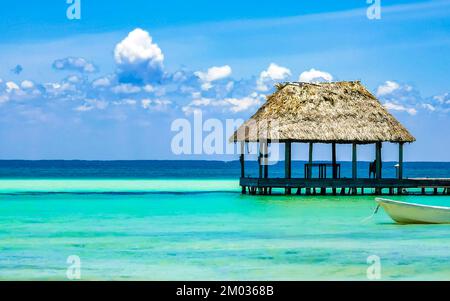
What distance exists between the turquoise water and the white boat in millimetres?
254

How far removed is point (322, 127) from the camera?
1346 inches

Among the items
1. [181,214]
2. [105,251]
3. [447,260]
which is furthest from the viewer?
[181,214]

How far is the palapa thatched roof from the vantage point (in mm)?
33875

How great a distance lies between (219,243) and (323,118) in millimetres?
15012

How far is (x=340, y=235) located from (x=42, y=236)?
6.49 meters

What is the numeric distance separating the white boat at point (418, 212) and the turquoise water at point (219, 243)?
0.25 meters

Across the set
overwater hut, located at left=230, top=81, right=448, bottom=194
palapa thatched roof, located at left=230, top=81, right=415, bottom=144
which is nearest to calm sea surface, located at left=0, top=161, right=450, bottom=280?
overwater hut, located at left=230, top=81, right=448, bottom=194

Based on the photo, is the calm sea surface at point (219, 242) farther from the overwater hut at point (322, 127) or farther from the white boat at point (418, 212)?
the overwater hut at point (322, 127)

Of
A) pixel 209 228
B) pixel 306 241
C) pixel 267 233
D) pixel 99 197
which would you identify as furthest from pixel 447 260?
pixel 99 197

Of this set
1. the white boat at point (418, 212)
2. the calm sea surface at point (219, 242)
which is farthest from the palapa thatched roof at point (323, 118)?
the white boat at point (418, 212)

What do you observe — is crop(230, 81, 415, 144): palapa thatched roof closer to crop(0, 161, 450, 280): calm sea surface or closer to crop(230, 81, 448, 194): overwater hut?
crop(230, 81, 448, 194): overwater hut

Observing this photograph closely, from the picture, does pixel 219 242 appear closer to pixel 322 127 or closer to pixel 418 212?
pixel 418 212
